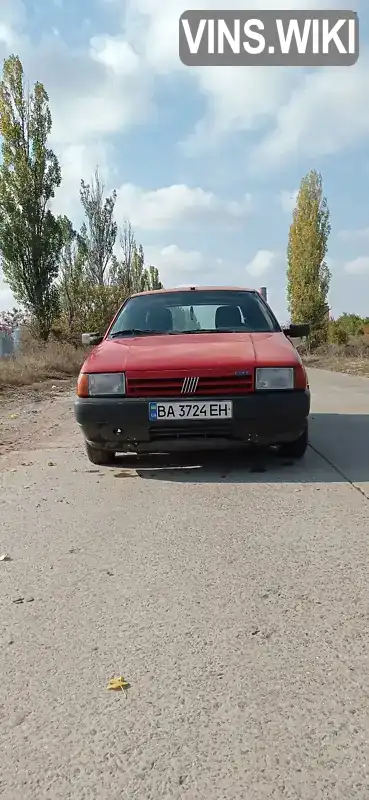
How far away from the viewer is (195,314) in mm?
6355

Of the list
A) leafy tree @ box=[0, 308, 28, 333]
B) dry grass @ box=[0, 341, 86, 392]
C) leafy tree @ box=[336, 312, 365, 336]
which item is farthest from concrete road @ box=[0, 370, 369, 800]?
leafy tree @ box=[336, 312, 365, 336]

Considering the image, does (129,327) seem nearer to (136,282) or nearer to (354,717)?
(354,717)

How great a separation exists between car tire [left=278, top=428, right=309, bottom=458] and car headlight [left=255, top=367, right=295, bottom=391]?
61 centimetres

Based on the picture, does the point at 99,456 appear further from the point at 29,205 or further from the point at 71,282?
the point at 71,282

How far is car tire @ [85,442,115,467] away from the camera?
567 centimetres

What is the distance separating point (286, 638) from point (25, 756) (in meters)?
1.01

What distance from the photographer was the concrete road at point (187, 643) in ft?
5.77

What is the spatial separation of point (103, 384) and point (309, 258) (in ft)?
136

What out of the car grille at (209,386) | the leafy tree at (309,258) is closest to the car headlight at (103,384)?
the car grille at (209,386)

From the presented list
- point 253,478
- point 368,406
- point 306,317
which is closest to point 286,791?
point 253,478

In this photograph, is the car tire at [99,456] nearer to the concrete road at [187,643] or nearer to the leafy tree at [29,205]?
the concrete road at [187,643]

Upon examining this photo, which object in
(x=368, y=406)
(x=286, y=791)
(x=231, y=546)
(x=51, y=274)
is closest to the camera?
(x=286, y=791)

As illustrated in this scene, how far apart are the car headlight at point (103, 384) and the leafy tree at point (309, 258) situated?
3812 centimetres

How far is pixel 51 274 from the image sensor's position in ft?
89.5
